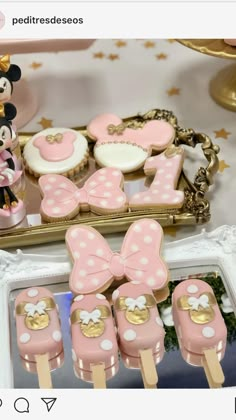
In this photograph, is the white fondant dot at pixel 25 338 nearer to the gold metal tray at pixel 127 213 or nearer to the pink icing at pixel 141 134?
the gold metal tray at pixel 127 213

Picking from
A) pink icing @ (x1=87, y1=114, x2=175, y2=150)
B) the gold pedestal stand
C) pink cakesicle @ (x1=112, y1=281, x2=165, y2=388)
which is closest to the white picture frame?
pink cakesicle @ (x1=112, y1=281, x2=165, y2=388)

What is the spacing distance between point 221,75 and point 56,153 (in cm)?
39

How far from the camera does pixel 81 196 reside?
3.62 ft

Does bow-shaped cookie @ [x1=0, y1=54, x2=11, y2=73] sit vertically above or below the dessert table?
above

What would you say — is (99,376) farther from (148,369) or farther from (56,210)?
(56,210)

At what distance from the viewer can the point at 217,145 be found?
123cm

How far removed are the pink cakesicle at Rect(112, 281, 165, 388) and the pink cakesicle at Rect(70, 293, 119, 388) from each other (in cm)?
1

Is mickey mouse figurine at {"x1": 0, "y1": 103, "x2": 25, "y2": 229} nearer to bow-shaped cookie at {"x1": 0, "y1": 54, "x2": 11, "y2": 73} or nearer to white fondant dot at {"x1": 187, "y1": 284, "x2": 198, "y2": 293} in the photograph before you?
bow-shaped cookie at {"x1": 0, "y1": 54, "x2": 11, "y2": 73}

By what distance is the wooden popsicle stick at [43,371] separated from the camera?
0.89m

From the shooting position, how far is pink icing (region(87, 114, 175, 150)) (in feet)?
3.92

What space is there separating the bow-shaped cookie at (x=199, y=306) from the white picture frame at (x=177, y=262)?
0.17 ft
